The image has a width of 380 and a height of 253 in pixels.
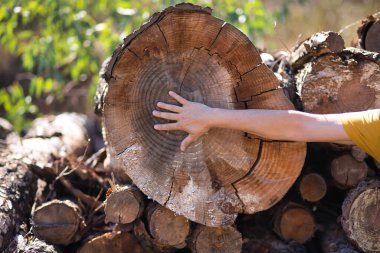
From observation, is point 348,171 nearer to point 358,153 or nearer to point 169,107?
point 358,153

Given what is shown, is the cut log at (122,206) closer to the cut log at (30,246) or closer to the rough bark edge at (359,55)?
the cut log at (30,246)

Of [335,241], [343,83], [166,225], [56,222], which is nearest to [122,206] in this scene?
[166,225]

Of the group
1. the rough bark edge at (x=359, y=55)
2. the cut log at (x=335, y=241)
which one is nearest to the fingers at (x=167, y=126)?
the rough bark edge at (x=359, y=55)

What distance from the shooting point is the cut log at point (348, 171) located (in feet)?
8.29

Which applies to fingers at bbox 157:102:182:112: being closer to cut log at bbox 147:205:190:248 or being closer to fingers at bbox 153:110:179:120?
fingers at bbox 153:110:179:120

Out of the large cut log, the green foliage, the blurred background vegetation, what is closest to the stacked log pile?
the large cut log

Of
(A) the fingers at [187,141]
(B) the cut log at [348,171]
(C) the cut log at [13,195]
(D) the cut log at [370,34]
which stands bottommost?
(C) the cut log at [13,195]

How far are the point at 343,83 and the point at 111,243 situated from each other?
1471 millimetres

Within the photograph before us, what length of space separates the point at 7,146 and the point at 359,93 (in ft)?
8.22

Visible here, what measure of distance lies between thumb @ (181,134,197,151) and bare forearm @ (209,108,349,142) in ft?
0.38

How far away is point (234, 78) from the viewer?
7.83 feet

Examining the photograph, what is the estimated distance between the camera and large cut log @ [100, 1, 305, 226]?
7.72ft

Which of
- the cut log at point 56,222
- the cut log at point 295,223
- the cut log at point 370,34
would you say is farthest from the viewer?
the cut log at point 370,34

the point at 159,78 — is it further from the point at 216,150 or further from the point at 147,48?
the point at 216,150
